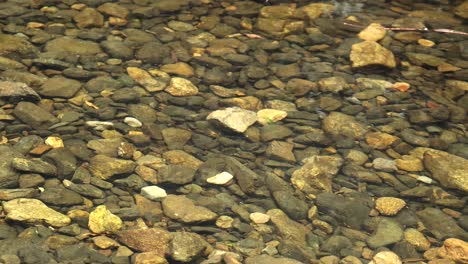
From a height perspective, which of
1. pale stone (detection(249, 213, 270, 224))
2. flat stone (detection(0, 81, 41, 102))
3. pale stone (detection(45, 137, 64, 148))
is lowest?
pale stone (detection(249, 213, 270, 224))

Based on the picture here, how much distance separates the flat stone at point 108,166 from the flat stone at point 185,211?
1.08 feet

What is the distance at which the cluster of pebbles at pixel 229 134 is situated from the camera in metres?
3.45

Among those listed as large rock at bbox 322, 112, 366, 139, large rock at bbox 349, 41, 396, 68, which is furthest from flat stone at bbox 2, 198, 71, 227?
large rock at bbox 349, 41, 396, 68

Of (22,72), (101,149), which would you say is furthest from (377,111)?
(22,72)

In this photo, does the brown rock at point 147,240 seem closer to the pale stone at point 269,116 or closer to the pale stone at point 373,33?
the pale stone at point 269,116

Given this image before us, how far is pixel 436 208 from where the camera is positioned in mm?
3838

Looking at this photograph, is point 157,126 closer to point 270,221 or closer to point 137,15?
point 270,221

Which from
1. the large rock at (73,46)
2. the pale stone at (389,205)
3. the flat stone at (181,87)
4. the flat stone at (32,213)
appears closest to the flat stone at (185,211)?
the flat stone at (32,213)

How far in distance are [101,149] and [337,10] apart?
2.92 metres

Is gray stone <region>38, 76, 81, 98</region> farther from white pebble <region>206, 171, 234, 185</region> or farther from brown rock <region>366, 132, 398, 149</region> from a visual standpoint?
Result: brown rock <region>366, 132, 398, 149</region>

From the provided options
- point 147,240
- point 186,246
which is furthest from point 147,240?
point 186,246

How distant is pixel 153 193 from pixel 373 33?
275 centimetres

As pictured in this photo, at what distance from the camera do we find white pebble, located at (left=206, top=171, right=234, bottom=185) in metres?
3.85

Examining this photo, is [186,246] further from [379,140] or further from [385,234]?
[379,140]
